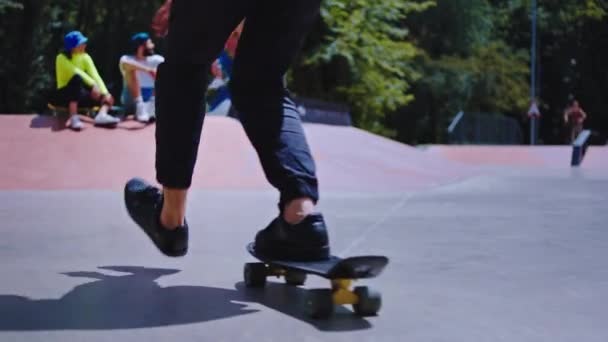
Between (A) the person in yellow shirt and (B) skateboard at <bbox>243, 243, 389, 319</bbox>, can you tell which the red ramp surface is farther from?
(B) skateboard at <bbox>243, 243, 389, 319</bbox>

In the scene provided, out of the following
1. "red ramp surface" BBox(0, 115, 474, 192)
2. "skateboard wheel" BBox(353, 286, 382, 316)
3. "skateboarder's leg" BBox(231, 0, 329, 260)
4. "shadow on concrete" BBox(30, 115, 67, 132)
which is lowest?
"red ramp surface" BBox(0, 115, 474, 192)

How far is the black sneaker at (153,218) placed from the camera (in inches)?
109

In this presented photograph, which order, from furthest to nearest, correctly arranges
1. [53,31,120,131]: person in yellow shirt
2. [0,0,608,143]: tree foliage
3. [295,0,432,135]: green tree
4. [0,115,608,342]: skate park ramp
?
[295,0,432,135]: green tree → [0,0,608,143]: tree foliage → [53,31,120,131]: person in yellow shirt → [0,115,608,342]: skate park ramp

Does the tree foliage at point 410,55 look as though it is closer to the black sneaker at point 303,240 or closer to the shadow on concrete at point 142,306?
the shadow on concrete at point 142,306

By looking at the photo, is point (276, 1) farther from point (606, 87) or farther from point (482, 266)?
point (606, 87)

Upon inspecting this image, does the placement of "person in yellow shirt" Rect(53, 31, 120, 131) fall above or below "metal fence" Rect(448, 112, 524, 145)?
above

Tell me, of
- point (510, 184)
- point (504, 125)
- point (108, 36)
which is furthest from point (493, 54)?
point (510, 184)

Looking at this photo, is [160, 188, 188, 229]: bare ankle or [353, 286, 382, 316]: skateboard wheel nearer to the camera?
[353, 286, 382, 316]: skateboard wheel

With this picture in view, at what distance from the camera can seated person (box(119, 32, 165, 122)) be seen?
1002cm

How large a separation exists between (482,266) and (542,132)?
43871 mm

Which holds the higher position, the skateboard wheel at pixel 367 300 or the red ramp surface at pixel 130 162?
the skateboard wheel at pixel 367 300

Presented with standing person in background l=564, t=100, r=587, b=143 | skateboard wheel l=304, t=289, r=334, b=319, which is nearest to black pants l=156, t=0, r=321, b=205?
skateboard wheel l=304, t=289, r=334, b=319

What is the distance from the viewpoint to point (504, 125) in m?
39.5

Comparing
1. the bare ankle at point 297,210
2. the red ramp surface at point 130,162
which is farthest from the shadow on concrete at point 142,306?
the red ramp surface at point 130,162
